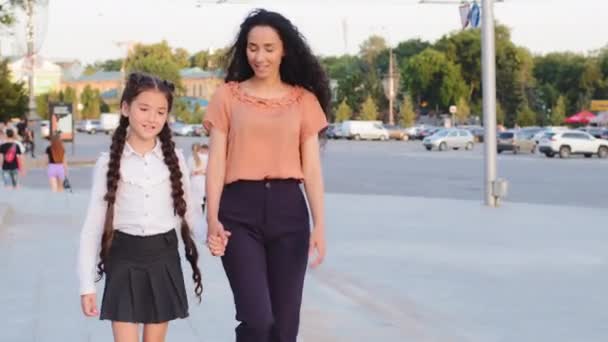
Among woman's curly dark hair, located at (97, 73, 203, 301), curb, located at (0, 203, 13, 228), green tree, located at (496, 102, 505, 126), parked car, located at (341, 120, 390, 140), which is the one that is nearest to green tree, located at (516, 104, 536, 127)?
green tree, located at (496, 102, 505, 126)

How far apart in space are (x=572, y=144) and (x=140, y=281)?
51381mm

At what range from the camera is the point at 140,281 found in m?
5.04

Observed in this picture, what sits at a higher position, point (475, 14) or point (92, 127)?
point (475, 14)

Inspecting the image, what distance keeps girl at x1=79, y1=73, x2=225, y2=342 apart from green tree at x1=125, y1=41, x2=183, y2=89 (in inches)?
5466

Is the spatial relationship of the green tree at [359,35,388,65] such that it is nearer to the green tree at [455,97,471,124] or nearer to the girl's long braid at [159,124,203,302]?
the green tree at [455,97,471,124]

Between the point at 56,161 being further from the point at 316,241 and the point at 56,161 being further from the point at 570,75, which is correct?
the point at 570,75

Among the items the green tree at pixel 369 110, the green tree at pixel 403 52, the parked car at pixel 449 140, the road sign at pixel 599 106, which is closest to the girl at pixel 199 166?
the parked car at pixel 449 140

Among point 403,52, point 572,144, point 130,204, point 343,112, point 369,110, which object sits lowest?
Result: point 572,144

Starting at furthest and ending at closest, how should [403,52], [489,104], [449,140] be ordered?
[403,52] → [449,140] → [489,104]

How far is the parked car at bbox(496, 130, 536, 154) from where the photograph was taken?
203 feet

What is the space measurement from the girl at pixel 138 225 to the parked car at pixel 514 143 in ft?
189

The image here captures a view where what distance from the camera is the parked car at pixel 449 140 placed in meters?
67.2

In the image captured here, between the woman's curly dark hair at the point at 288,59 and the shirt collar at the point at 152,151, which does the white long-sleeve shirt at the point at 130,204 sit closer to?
the shirt collar at the point at 152,151

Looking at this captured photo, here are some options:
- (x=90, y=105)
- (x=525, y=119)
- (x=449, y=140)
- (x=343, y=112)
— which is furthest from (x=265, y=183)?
(x=90, y=105)
